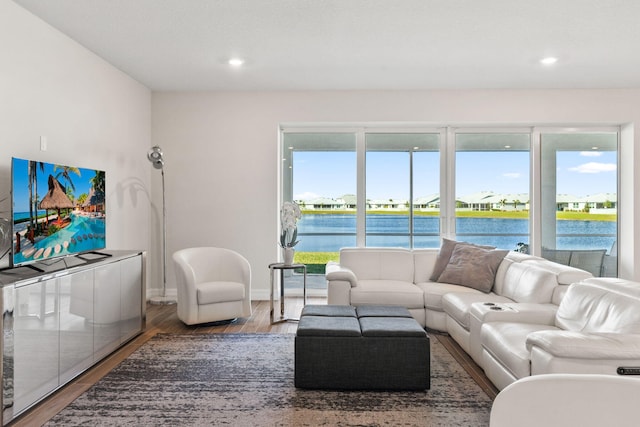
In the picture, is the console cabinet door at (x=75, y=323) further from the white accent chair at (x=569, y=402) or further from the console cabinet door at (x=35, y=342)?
the white accent chair at (x=569, y=402)

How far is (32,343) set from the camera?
2578 mm

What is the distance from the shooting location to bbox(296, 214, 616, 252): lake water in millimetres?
5852

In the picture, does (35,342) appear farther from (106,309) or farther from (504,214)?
(504,214)

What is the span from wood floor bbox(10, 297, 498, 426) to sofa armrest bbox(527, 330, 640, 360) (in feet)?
2.75

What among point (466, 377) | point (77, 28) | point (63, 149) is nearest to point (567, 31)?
point (466, 377)

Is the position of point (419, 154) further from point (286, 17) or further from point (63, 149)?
point (63, 149)

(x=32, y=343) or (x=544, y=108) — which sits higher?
(x=544, y=108)

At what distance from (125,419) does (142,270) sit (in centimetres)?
186

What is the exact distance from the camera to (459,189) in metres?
5.89

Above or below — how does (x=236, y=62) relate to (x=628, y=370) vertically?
above

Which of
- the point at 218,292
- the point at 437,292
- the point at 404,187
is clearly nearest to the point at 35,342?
the point at 218,292

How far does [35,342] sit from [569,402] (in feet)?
9.25

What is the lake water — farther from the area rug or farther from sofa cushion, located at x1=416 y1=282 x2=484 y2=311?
the area rug

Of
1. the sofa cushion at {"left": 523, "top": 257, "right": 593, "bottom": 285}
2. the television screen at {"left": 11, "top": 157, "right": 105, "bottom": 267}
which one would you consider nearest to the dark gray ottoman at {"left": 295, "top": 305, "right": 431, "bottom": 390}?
the sofa cushion at {"left": 523, "top": 257, "right": 593, "bottom": 285}
